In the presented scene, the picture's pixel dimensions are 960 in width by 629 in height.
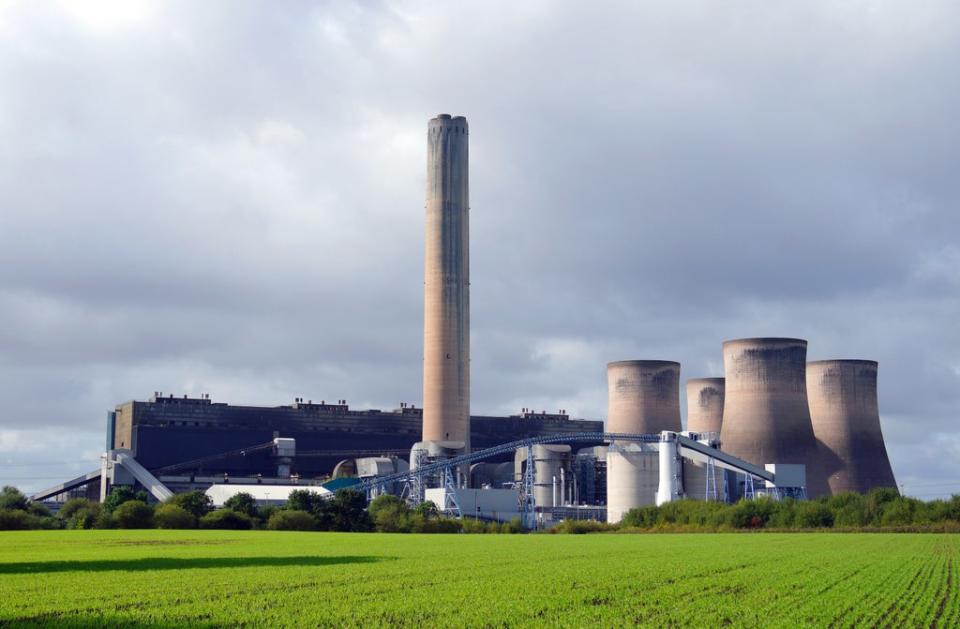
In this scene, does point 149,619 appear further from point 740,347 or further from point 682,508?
point 740,347

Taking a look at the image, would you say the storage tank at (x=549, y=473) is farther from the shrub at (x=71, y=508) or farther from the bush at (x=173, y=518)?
the shrub at (x=71, y=508)

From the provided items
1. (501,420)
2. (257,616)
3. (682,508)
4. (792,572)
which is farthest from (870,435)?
(257,616)

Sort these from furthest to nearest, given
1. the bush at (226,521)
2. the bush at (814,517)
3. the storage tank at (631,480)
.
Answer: the storage tank at (631,480) < the bush at (226,521) < the bush at (814,517)

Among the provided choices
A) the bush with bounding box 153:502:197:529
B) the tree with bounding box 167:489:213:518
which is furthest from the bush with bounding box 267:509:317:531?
the bush with bounding box 153:502:197:529

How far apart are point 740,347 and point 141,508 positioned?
38432 millimetres

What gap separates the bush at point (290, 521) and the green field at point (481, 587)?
81.7 ft

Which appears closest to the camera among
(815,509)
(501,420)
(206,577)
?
(206,577)

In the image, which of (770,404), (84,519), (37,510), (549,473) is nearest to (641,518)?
(770,404)

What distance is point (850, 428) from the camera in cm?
7512

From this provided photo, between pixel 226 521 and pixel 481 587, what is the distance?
137 feet

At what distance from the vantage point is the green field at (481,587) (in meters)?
15.9

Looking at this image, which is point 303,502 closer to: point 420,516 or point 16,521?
point 420,516

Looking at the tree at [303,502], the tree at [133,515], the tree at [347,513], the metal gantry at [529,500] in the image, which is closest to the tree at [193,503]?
the tree at [133,515]

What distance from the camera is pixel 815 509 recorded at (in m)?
56.7
